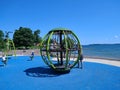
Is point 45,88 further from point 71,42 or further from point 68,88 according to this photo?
point 71,42

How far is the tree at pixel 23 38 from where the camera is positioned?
6145cm

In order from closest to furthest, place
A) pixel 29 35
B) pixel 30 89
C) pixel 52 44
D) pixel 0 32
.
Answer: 1. pixel 30 89
2. pixel 52 44
3. pixel 29 35
4. pixel 0 32

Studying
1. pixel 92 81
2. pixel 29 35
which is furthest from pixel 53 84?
pixel 29 35

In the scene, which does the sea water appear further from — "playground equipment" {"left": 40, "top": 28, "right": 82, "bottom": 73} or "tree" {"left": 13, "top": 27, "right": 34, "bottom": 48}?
"tree" {"left": 13, "top": 27, "right": 34, "bottom": 48}


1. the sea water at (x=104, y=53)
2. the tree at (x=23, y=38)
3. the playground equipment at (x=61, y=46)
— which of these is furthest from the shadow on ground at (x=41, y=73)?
the tree at (x=23, y=38)

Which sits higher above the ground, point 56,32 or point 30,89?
point 56,32

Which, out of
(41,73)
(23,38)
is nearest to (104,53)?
(23,38)

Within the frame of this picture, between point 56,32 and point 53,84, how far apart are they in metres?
5.61

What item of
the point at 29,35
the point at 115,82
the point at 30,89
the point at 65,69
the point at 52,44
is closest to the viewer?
the point at 30,89

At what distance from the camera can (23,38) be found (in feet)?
201

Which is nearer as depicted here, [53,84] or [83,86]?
[83,86]

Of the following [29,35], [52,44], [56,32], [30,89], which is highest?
[29,35]

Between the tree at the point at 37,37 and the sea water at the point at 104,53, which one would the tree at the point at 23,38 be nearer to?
the tree at the point at 37,37

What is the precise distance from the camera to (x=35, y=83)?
38.7ft
